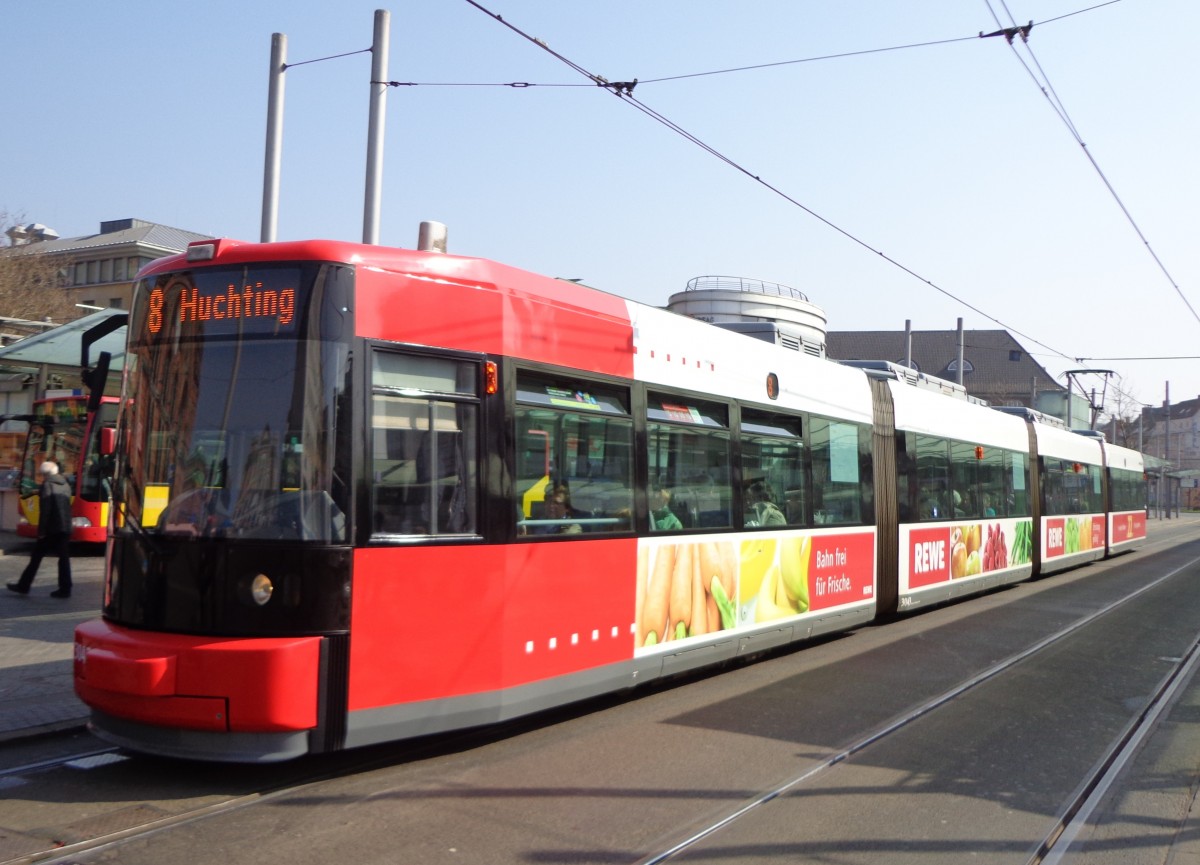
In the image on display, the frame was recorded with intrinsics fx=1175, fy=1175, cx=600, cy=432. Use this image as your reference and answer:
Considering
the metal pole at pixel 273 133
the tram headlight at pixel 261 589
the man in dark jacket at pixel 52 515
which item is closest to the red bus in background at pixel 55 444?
the man in dark jacket at pixel 52 515

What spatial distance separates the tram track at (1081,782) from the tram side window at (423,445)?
2289mm

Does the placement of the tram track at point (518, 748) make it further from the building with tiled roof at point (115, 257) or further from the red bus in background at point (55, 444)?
the building with tiled roof at point (115, 257)

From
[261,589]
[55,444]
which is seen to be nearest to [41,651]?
[261,589]

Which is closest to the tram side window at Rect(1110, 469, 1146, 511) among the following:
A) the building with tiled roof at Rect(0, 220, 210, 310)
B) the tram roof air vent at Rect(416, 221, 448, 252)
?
the tram roof air vent at Rect(416, 221, 448, 252)

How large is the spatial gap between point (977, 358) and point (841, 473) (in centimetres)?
8051

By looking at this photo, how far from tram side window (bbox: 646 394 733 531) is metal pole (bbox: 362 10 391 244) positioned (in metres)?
4.33

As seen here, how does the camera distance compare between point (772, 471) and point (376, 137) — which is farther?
point (376, 137)

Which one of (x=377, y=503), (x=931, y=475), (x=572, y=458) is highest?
(x=931, y=475)

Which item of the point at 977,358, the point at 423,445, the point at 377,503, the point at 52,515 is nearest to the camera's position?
the point at 377,503

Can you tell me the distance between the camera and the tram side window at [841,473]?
1194 cm

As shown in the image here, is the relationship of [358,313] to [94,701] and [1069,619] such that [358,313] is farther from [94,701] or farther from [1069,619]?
[1069,619]

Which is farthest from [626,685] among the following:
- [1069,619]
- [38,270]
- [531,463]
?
[38,270]

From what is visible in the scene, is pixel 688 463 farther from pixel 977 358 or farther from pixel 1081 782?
pixel 977 358

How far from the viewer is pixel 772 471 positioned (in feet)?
35.6
